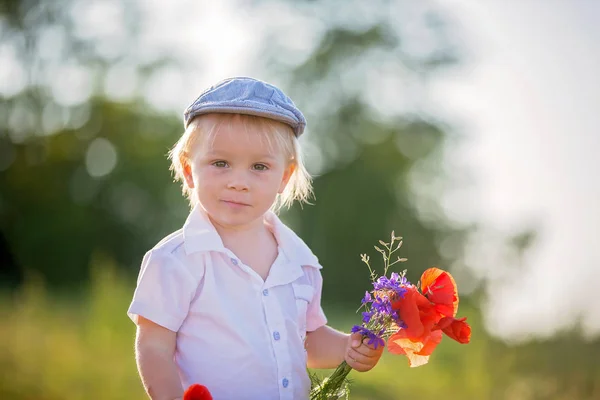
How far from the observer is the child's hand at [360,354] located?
266 cm

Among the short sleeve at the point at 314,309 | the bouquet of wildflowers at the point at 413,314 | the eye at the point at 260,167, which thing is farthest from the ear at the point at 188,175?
the bouquet of wildflowers at the point at 413,314

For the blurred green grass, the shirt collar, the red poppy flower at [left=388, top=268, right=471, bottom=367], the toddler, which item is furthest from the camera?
the blurred green grass

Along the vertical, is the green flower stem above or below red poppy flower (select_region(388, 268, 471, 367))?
below

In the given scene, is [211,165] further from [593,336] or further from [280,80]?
[280,80]

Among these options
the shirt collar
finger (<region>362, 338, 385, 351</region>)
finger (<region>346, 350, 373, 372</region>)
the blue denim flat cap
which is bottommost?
finger (<region>346, 350, 373, 372</region>)

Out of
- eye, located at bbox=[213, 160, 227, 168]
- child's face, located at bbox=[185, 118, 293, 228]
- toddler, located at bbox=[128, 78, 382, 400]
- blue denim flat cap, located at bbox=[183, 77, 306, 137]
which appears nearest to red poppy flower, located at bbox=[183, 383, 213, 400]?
toddler, located at bbox=[128, 78, 382, 400]

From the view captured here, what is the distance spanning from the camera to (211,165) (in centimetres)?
274

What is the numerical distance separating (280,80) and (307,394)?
18.2m

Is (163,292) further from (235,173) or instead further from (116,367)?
(116,367)

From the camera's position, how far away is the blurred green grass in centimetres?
657

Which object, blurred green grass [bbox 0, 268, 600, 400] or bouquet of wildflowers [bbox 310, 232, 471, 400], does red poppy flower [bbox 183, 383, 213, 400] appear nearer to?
bouquet of wildflowers [bbox 310, 232, 471, 400]

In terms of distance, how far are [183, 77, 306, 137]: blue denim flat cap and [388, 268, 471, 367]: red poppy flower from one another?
2.70 feet

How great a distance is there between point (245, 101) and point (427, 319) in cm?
102

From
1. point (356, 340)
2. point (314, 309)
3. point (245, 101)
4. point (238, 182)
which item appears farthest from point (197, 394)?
point (245, 101)
